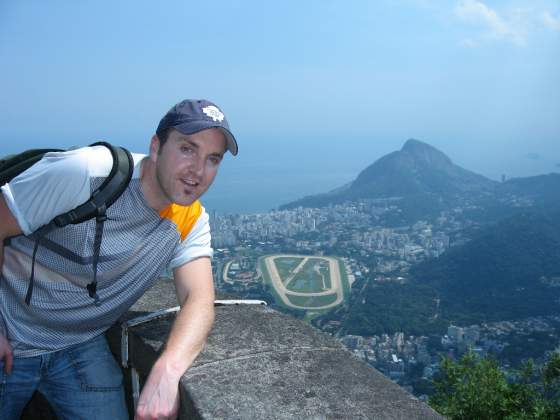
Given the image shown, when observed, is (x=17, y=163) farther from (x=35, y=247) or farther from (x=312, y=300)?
(x=312, y=300)

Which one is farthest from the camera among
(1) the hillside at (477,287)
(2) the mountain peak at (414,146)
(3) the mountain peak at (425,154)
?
Answer: (2) the mountain peak at (414,146)

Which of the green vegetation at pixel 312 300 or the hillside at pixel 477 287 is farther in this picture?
the green vegetation at pixel 312 300

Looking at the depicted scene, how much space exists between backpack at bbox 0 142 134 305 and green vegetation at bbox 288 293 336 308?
30.5 m

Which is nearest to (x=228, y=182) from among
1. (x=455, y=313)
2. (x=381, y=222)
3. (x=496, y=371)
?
(x=381, y=222)

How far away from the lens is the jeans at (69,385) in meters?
1.92

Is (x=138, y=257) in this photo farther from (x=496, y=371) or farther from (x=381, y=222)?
(x=381, y=222)

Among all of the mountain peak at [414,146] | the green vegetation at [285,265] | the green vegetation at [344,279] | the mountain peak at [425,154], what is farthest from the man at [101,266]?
the mountain peak at [414,146]

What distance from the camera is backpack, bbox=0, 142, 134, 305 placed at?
5.48 feet

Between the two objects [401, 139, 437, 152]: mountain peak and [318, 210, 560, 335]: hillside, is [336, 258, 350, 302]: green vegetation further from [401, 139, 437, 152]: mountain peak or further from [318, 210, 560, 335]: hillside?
[401, 139, 437, 152]: mountain peak

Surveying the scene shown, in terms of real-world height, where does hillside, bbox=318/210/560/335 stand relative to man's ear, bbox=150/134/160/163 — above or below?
below

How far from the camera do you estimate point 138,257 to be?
1.86 m

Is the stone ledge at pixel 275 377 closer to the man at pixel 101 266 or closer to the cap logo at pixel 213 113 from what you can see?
the man at pixel 101 266

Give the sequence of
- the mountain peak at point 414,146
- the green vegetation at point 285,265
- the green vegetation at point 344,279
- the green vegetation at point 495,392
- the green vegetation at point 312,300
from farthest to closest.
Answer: the mountain peak at point 414,146, the green vegetation at point 285,265, the green vegetation at point 344,279, the green vegetation at point 312,300, the green vegetation at point 495,392

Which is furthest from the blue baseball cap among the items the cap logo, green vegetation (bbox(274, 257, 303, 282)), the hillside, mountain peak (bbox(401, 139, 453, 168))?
mountain peak (bbox(401, 139, 453, 168))
